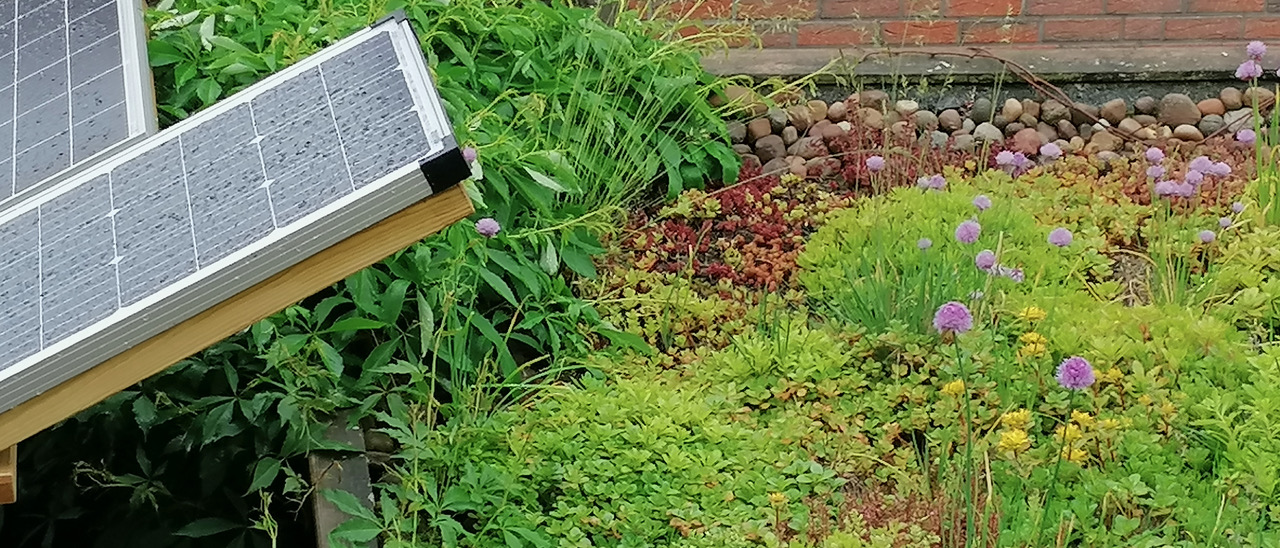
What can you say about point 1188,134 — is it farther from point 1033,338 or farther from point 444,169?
point 444,169

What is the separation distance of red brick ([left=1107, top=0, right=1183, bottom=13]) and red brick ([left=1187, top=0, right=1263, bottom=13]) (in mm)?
52

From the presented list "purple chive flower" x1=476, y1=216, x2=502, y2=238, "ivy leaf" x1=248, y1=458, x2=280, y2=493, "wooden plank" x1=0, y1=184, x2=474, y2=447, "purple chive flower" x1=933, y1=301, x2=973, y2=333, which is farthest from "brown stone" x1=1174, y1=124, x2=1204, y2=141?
"wooden plank" x1=0, y1=184, x2=474, y2=447

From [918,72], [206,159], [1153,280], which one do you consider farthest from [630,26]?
[206,159]

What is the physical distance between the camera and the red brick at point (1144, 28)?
452 cm

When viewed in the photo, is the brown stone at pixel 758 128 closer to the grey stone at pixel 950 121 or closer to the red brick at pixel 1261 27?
the grey stone at pixel 950 121

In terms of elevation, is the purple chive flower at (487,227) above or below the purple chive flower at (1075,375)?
below

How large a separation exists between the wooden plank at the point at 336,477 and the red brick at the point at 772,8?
2421mm

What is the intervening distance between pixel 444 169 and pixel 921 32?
346cm

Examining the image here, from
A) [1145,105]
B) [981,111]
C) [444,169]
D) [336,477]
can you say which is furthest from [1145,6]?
[444,169]

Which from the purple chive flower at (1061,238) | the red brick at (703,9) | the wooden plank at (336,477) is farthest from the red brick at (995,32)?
the wooden plank at (336,477)

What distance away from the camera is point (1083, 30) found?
4.53 metres

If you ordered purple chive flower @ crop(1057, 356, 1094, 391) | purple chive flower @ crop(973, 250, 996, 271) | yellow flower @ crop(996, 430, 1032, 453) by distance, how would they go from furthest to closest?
purple chive flower @ crop(973, 250, 996, 271) < yellow flower @ crop(996, 430, 1032, 453) < purple chive flower @ crop(1057, 356, 1094, 391)

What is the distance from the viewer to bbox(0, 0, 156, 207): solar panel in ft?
5.80

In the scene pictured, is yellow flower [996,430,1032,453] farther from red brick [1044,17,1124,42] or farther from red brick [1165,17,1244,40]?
red brick [1165,17,1244,40]
